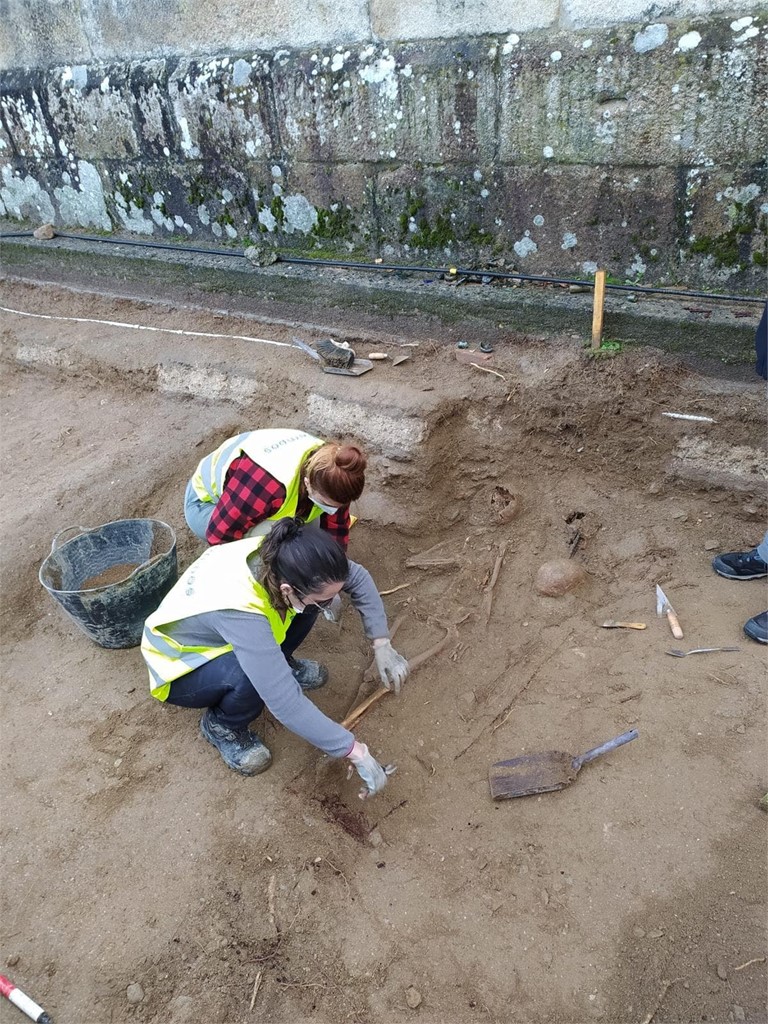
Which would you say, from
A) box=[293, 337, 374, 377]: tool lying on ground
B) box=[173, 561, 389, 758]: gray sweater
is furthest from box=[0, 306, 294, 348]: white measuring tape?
box=[173, 561, 389, 758]: gray sweater

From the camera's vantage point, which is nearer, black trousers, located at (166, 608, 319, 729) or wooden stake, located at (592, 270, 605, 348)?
black trousers, located at (166, 608, 319, 729)

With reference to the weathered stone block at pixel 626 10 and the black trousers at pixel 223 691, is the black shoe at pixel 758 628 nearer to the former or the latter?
the black trousers at pixel 223 691

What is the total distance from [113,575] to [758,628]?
9.51 ft

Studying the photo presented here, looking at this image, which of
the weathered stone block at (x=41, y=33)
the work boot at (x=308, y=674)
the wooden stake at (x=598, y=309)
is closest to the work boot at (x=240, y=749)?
the work boot at (x=308, y=674)

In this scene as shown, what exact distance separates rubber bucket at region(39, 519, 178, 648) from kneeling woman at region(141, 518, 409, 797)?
55cm

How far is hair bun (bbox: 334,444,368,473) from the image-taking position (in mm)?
2559

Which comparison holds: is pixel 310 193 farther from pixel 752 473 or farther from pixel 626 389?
pixel 752 473

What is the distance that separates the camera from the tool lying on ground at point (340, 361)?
3.95 m

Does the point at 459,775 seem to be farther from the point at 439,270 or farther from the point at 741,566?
the point at 439,270

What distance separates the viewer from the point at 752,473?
10.6 feet

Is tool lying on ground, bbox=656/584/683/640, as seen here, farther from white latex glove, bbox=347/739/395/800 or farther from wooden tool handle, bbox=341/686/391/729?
white latex glove, bbox=347/739/395/800

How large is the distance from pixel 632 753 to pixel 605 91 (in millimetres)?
2842

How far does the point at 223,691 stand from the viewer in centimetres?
257

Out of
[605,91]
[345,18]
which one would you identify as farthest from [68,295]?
[605,91]
